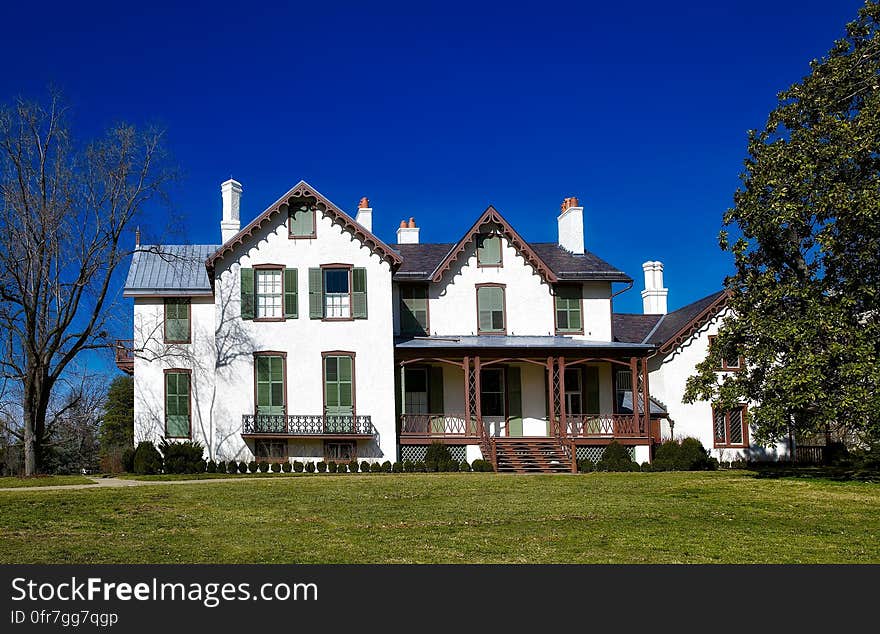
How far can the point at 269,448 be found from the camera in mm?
30359

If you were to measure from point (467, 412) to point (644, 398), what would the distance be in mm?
5894

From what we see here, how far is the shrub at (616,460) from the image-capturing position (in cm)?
2959

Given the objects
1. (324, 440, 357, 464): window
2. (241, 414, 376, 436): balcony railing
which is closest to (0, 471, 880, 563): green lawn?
(241, 414, 376, 436): balcony railing

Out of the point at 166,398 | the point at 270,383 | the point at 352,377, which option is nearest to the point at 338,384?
the point at 352,377

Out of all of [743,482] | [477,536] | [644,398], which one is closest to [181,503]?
[477,536]

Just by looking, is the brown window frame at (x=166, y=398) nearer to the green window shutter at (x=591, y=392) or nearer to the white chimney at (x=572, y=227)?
the green window shutter at (x=591, y=392)

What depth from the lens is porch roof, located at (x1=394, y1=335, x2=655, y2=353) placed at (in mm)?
30719

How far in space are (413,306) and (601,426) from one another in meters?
7.59

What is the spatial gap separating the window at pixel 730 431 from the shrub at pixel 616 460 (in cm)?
464

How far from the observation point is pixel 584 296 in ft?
110

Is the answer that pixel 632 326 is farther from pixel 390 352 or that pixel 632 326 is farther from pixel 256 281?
pixel 256 281

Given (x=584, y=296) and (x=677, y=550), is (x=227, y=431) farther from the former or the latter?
(x=677, y=550)

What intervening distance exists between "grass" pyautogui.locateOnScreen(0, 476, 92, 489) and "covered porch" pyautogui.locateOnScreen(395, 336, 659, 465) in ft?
34.2

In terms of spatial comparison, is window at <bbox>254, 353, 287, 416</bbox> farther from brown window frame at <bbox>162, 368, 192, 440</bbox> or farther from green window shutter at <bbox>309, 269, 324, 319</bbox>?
brown window frame at <bbox>162, 368, 192, 440</bbox>
